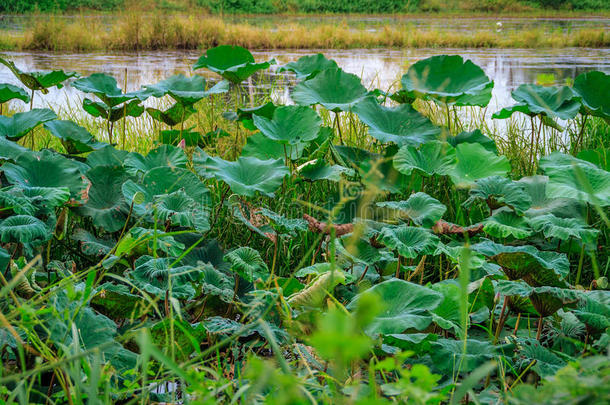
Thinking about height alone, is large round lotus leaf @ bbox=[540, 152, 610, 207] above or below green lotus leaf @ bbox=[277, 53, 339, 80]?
below

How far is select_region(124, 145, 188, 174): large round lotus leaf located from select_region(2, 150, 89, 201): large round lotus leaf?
0.14 m

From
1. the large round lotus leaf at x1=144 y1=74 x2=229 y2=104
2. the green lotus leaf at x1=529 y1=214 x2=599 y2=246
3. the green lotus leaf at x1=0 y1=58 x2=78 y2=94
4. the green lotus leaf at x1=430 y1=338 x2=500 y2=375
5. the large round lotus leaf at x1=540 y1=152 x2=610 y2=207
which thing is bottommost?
the green lotus leaf at x1=430 y1=338 x2=500 y2=375

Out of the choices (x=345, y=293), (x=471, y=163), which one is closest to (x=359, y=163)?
(x=471, y=163)

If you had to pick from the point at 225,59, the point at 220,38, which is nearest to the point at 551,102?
the point at 225,59

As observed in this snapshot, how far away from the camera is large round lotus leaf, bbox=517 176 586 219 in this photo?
1.37 meters

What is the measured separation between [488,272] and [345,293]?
0.30 metres

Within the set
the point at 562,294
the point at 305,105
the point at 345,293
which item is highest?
the point at 305,105

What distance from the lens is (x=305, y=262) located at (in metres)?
1.45

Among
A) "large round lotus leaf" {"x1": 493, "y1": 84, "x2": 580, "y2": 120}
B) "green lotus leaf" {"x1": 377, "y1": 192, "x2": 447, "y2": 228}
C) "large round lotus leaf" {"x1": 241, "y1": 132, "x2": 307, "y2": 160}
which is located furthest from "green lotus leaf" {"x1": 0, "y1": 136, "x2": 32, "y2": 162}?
"large round lotus leaf" {"x1": 493, "y1": 84, "x2": 580, "y2": 120}

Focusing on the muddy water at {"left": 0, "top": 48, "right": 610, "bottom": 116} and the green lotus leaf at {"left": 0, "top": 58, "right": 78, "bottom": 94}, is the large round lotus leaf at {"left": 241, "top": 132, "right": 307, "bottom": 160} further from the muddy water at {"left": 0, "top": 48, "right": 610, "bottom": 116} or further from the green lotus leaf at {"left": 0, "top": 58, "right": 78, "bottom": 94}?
the muddy water at {"left": 0, "top": 48, "right": 610, "bottom": 116}

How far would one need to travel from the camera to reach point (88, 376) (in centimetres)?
75

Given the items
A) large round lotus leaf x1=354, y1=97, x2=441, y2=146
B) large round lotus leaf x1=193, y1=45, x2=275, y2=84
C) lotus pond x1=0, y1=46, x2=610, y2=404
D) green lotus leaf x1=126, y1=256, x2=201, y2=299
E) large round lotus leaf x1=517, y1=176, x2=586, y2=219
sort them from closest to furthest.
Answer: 1. lotus pond x1=0, y1=46, x2=610, y2=404
2. green lotus leaf x1=126, y1=256, x2=201, y2=299
3. large round lotus leaf x1=517, y1=176, x2=586, y2=219
4. large round lotus leaf x1=354, y1=97, x2=441, y2=146
5. large round lotus leaf x1=193, y1=45, x2=275, y2=84

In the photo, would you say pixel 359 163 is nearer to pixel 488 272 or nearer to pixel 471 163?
pixel 471 163

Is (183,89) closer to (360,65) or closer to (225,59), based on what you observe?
(225,59)
